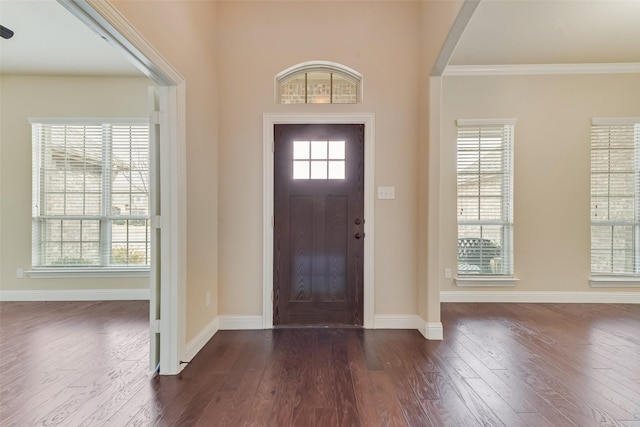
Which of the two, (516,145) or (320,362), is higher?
(516,145)

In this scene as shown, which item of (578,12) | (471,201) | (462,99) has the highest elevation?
(578,12)

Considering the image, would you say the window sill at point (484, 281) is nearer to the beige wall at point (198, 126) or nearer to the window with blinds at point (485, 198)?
the window with blinds at point (485, 198)

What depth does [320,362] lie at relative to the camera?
2.12 meters

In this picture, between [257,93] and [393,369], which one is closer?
[393,369]

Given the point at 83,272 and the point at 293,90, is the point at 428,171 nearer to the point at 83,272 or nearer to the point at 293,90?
the point at 293,90

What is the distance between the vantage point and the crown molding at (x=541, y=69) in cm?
361

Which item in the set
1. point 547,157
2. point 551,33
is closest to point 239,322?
point 547,157

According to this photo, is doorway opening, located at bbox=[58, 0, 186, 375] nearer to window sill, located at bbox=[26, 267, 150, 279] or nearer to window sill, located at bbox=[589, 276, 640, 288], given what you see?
window sill, located at bbox=[26, 267, 150, 279]

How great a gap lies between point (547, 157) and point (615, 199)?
3.60 feet

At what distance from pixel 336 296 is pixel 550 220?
10.3ft

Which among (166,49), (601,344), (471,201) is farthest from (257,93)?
(601,344)

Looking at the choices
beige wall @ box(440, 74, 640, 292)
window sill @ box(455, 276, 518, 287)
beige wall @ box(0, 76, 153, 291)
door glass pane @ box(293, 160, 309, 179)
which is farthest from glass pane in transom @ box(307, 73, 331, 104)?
window sill @ box(455, 276, 518, 287)

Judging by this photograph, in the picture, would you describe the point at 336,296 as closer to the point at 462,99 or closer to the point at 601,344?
the point at 601,344

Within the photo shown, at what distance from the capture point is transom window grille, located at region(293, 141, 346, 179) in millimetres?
2826
